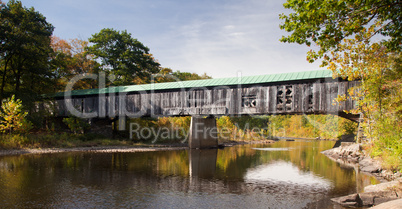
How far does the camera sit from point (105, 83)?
124 feet

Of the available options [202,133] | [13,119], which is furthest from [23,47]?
[202,133]

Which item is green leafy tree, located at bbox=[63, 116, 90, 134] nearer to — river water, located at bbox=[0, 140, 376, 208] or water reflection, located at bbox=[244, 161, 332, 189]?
river water, located at bbox=[0, 140, 376, 208]

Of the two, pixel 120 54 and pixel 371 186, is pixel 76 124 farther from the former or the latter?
pixel 371 186

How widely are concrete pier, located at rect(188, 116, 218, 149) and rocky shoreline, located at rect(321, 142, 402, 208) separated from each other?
10.4 m

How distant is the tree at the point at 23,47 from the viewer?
943 inches

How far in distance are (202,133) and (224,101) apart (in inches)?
200

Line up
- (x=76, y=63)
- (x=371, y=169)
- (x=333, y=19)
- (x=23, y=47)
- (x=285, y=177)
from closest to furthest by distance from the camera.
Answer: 1. (x=333, y=19)
2. (x=285, y=177)
3. (x=371, y=169)
4. (x=23, y=47)
5. (x=76, y=63)

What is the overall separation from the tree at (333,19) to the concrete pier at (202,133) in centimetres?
1724

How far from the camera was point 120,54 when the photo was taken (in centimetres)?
3734

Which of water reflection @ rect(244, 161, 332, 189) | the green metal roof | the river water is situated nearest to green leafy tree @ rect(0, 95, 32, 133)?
the river water

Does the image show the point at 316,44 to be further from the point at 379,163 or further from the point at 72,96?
the point at 72,96

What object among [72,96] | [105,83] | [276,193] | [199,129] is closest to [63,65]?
[72,96]

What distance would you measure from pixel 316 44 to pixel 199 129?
59.8ft

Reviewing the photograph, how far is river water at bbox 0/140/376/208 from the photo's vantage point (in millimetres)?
9184
